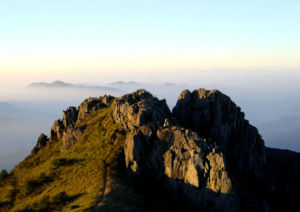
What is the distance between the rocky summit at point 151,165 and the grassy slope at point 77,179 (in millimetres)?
287

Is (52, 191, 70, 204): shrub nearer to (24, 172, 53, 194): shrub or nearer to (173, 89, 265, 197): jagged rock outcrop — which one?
(24, 172, 53, 194): shrub

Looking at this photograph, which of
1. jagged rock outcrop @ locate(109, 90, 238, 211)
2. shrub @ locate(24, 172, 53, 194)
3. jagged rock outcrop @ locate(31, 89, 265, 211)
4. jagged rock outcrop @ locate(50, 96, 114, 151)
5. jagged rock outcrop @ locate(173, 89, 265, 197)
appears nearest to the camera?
jagged rock outcrop @ locate(109, 90, 238, 211)

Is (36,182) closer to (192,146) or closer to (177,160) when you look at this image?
(177,160)

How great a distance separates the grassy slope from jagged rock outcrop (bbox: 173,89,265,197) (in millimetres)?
32197

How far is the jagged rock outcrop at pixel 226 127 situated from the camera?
12162 cm

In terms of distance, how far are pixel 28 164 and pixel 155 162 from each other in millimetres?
63371

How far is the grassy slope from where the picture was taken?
8012cm

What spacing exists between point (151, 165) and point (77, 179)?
22399 mm

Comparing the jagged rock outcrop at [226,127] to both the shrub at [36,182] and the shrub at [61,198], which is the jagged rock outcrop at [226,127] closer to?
the shrub at [36,182]

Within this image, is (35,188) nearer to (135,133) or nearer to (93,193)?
(93,193)

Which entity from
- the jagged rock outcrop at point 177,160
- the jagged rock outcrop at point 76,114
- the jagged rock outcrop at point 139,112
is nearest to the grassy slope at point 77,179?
the jagged rock outcrop at point 139,112

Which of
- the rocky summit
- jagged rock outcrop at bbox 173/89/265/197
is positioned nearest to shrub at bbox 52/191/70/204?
the rocky summit

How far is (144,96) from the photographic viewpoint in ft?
409

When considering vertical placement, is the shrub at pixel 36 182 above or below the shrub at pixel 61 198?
below
